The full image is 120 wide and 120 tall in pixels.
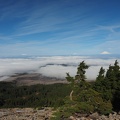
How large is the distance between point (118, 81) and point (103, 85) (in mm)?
3399

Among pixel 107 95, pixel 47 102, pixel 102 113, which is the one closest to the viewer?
pixel 102 113

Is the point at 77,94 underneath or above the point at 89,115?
above

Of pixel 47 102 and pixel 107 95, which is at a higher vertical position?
pixel 107 95

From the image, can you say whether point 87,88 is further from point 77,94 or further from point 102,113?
point 102,113

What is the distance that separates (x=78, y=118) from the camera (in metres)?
34.7

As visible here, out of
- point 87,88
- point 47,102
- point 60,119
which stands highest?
point 87,88

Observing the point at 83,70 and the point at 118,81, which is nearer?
the point at 83,70

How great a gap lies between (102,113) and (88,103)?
491 cm

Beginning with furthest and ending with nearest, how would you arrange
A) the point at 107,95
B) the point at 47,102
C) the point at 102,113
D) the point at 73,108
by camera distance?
the point at 47,102
the point at 107,95
the point at 102,113
the point at 73,108

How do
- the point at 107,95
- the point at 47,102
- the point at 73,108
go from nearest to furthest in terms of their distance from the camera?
the point at 73,108 → the point at 107,95 → the point at 47,102

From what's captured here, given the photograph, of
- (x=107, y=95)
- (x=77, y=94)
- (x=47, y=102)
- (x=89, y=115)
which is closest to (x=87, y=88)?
(x=77, y=94)

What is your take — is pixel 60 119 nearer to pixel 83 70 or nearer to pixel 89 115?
pixel 89 115

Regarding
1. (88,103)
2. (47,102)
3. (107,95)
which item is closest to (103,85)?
(107,95)

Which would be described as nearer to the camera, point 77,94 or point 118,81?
point 77,94
